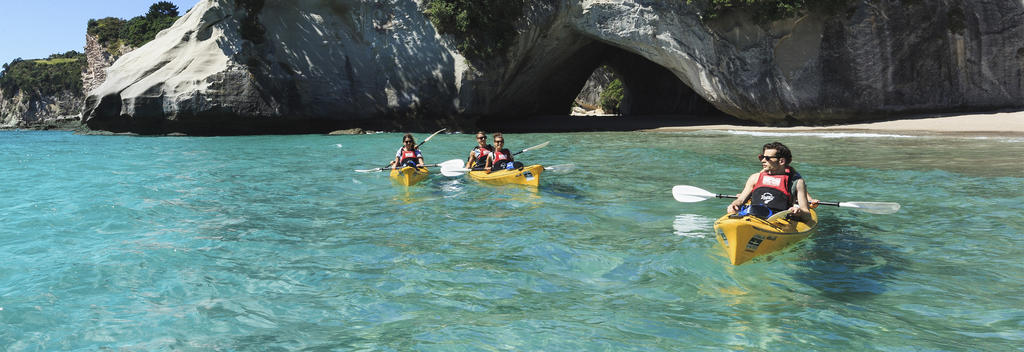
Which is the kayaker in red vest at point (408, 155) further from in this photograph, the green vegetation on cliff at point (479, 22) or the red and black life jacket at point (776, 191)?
the green vegetation on cliff at point (479, 22)

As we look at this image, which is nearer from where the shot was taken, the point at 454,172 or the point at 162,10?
the point at 454,172

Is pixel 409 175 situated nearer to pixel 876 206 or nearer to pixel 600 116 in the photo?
pixel 876 206

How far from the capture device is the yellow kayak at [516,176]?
10.7 m

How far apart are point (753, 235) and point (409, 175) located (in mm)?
7108

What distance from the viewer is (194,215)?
8773 millimetres

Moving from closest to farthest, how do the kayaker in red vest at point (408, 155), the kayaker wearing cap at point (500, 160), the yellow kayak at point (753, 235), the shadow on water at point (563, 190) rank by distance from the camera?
the yellow kayak at point (753, 235)
the shadow on water at point (563, 190)
the kayaker wearing cap at point (500, 160)
the kayaker in red vest at point (408, 155)

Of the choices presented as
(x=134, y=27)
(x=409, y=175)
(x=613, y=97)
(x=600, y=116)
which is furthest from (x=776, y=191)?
(x=134, y=27)

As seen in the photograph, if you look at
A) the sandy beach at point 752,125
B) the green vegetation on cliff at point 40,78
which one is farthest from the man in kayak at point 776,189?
the green vegetation on cliff at point 40,78

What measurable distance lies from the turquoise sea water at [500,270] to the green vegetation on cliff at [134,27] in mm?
40596

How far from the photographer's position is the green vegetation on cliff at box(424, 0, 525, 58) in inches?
1065

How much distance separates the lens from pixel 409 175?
1130 cm

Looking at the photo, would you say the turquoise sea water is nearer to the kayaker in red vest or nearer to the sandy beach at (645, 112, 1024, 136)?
the kayaker in red vest

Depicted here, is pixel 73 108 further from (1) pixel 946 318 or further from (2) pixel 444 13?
(1) pixel 946 318

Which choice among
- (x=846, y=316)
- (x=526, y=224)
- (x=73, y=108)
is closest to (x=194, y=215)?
(x=526, y=224)
